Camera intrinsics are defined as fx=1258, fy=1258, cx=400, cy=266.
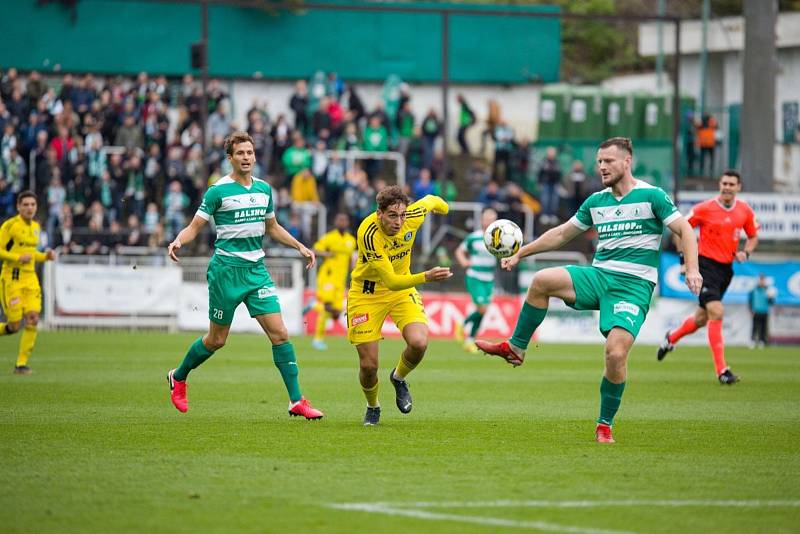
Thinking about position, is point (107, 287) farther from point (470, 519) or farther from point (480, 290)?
point (470, 519)

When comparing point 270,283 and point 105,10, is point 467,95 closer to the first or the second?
point 105,10

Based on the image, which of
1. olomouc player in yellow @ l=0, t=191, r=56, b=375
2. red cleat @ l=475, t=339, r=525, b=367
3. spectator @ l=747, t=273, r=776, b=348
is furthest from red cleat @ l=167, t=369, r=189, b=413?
spectator @ l=747, t=273, r=776, b=348

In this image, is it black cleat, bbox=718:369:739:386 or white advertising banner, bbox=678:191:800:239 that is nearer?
black cleat, bbox=718:369:739:386

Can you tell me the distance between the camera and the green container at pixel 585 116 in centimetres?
3397

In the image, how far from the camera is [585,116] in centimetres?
3409

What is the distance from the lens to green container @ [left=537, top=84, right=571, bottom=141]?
1336 inches

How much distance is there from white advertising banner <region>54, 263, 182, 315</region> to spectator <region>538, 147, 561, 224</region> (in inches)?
339

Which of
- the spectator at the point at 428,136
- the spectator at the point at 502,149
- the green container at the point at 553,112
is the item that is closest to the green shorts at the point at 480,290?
the spectator at the point at 428,136

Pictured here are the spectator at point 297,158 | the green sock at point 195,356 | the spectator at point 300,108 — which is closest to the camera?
the green sock at point 195,356

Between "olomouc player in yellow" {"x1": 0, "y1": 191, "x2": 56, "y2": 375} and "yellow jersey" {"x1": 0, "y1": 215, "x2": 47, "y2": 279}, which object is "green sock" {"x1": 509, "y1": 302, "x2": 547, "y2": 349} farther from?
"olomouc player in yellow" {"x1": 0, "y1": 191, "x2": 56, "y2": 375}

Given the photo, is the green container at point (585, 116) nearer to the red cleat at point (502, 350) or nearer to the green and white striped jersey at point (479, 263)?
the green and white striped jersey at point (479, 263)

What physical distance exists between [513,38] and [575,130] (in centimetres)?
→ 438

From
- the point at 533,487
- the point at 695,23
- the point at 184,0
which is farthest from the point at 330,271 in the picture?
the point at 695,23

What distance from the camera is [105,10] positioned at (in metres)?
33.9
